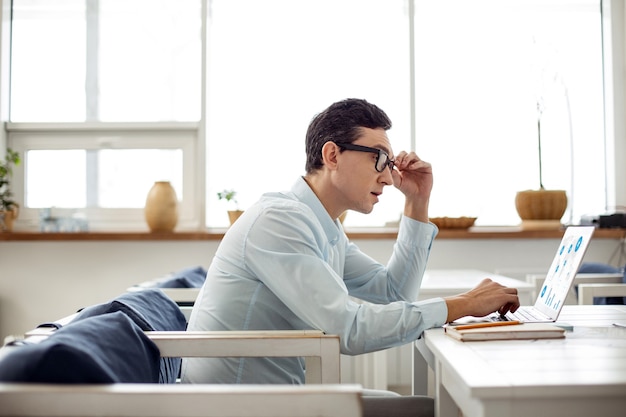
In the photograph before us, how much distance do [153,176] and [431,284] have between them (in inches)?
77.2

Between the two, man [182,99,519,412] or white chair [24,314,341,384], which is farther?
man [182,99,519,412]

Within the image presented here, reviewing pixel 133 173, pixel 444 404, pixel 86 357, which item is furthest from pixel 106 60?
pixel 86 357

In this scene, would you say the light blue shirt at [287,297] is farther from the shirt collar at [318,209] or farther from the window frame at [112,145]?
the window frame at [112,145]

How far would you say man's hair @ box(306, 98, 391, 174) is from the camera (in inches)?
71.9

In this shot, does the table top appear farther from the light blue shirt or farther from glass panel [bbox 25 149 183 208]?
glass panel [bbox 25 149 183 208]

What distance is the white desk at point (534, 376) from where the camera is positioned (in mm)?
925

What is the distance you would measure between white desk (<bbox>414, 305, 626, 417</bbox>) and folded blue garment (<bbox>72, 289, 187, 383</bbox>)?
2.05ft

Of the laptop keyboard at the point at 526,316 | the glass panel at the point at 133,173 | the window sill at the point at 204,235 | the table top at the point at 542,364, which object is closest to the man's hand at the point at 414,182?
the laptop keyboard at the point at 526,316

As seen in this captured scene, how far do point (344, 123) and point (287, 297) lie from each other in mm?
552

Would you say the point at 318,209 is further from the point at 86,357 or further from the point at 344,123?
the point at 86,357

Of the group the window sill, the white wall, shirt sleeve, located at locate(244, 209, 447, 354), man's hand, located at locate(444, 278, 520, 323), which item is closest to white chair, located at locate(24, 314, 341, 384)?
shirt sleeve, located at locate(244, 209, 447, 354)

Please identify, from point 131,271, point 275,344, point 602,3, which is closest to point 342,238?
point 275,344

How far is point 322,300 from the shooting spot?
143 cm

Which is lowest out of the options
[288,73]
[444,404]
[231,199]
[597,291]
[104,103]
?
[444,404]
